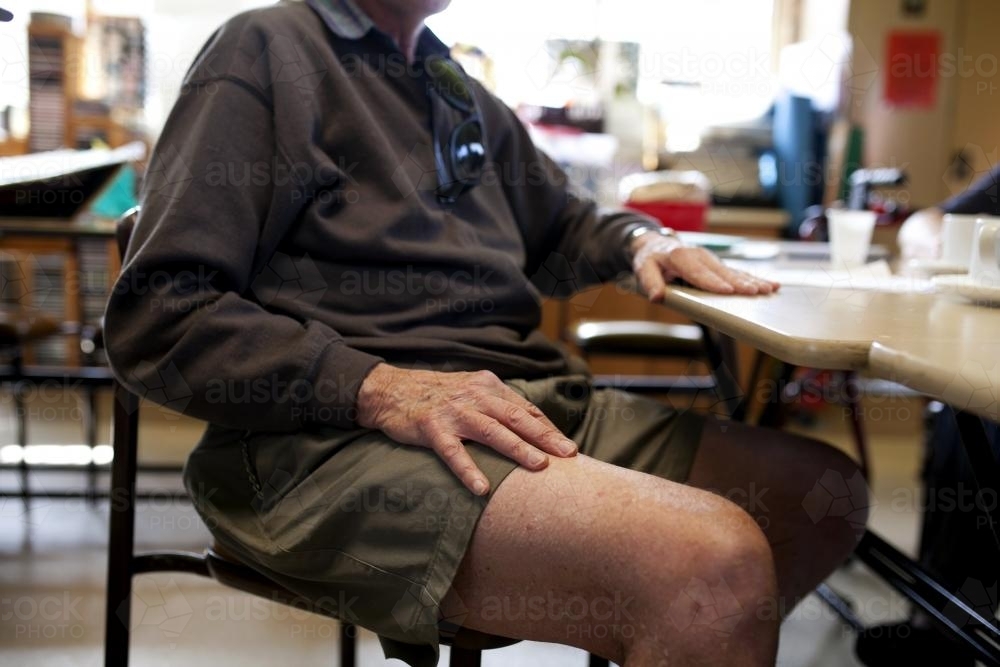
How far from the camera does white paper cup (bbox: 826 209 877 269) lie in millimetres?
1438

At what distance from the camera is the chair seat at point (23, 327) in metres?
2.37

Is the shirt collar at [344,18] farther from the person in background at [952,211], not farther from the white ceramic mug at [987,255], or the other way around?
the person in background at [952,211]

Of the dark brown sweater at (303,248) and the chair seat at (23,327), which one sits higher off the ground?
the dark brown sweater at (303,248)

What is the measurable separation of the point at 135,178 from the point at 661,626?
3.01 metres

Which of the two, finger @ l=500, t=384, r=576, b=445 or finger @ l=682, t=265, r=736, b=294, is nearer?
finger @ l=500, t=384, r=576, b=445

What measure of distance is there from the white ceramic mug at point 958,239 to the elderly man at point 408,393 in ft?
1.27

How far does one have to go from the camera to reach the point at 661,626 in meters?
0.73

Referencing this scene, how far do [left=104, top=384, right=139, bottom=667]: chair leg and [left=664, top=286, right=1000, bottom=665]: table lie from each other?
657 mm

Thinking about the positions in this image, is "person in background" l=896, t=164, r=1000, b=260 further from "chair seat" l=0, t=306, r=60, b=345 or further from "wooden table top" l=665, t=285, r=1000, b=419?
"chair seat" l=0, t=306, r=60, b=345

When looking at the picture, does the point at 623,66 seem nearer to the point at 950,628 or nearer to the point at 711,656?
the point at 950,628

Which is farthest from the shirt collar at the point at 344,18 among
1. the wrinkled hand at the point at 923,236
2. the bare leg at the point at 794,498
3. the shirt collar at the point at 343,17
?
the wrinkled hand at the point at 923,236

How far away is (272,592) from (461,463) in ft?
1.00

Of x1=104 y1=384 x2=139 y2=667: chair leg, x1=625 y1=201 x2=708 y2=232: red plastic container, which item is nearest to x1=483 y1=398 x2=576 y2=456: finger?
x1=104 y1=384 x2=139 y2=667: chair leg

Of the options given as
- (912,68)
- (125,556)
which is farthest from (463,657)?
(912,68)
